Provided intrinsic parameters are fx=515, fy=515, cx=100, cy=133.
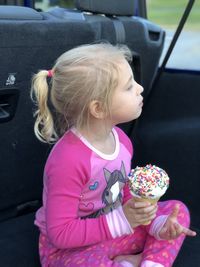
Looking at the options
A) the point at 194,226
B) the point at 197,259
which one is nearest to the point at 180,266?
the point at 197,259

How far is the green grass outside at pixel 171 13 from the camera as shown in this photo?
1856 millimetres

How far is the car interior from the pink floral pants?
113mm

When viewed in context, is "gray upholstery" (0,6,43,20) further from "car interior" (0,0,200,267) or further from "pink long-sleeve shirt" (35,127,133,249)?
"pink long-sleeve shirt" (35,127,133,249)

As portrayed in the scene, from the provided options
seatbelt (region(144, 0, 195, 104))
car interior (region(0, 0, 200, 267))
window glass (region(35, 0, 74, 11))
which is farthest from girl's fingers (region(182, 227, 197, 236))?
window glass (region(35, 0, 74, 11))

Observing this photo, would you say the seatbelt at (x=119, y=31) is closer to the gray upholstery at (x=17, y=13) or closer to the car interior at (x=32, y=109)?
the car interior at (x=32, y=109)

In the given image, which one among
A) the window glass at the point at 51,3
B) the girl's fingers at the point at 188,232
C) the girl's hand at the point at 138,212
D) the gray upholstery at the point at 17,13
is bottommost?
the window glass at the point at 51,3

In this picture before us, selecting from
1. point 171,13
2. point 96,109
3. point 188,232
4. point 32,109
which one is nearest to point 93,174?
point 96,109

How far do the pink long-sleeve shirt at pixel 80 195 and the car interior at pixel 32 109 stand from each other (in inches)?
10.8

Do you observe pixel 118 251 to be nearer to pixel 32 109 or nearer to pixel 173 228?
pixel 173 228

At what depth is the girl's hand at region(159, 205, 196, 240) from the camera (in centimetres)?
128

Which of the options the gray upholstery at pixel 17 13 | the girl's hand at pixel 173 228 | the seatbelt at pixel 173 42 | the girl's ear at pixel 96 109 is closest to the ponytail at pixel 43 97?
the girl's ear at pixel 96 109

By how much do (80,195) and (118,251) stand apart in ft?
0.73

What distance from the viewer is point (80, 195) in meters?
1.27

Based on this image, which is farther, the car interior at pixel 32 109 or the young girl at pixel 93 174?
the car interior at pixel 32 109
